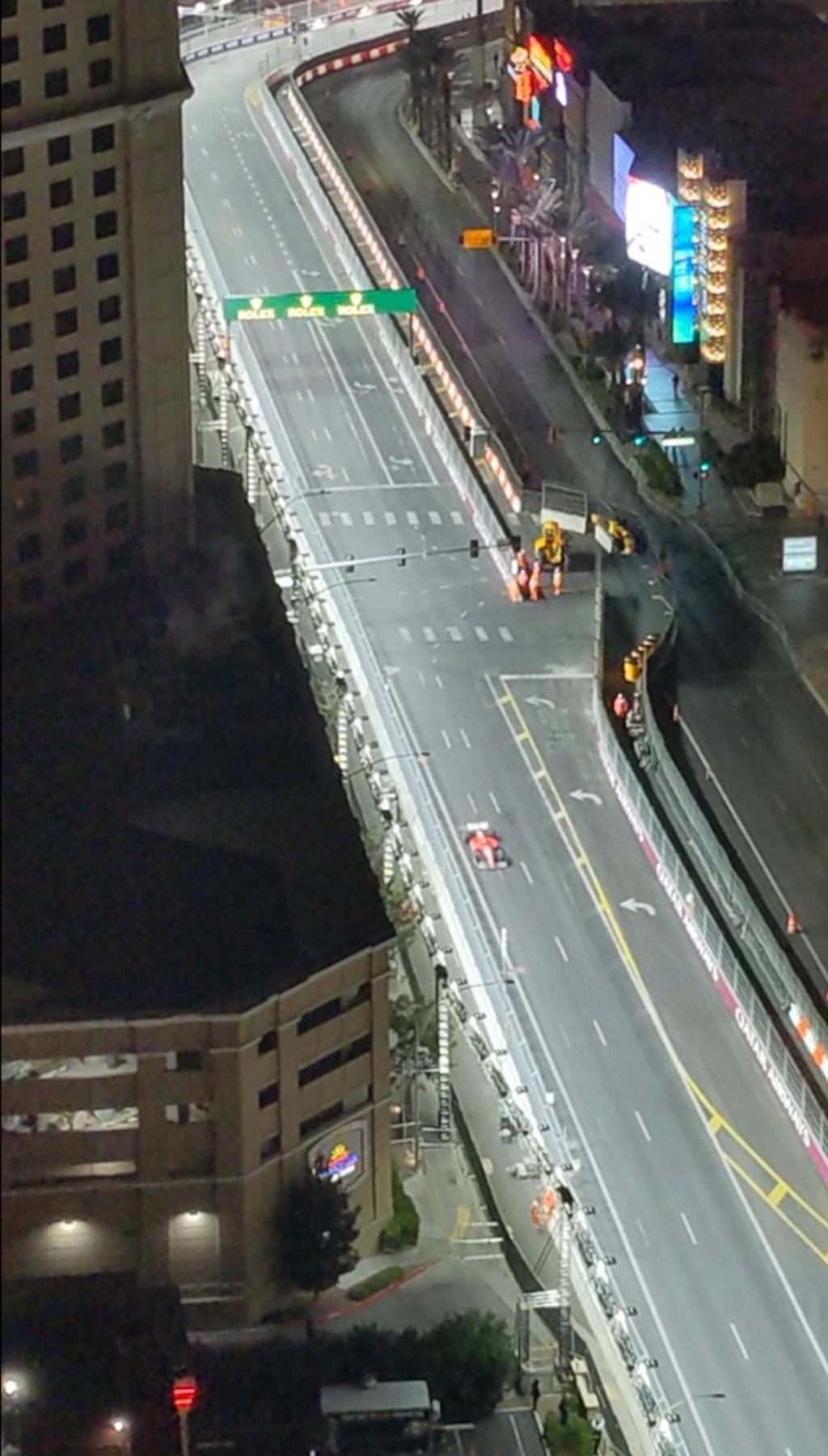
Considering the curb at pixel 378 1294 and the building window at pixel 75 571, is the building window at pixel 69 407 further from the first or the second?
the curb at pixel 378 1294

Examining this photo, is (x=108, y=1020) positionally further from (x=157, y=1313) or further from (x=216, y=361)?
(x=216, y=361)

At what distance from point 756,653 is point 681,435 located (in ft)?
38.1

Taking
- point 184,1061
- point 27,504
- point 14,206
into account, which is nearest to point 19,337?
point 14,206

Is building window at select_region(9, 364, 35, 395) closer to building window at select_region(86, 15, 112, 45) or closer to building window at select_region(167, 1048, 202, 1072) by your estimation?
building window at select_region(86, 15, 112, 45)

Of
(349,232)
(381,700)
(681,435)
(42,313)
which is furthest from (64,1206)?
(349,232)

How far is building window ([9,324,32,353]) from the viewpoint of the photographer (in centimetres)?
4741

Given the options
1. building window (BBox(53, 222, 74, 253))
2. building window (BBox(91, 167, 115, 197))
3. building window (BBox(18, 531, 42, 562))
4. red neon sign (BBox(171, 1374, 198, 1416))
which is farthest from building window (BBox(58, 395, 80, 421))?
red neon sign (BBox(171, 1374, 198, 1416))

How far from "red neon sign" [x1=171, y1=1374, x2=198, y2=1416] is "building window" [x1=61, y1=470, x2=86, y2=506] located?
416 inches

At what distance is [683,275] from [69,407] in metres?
46.7

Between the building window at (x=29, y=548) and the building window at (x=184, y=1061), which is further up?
the building window at (x=29, y=548)

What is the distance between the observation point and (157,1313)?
46.0 meters

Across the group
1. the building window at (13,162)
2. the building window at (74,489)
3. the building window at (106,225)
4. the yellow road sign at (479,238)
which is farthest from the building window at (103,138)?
the yellow road sign at (479,238)

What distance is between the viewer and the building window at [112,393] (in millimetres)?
52656

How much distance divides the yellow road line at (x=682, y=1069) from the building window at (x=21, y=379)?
20.3 meters
